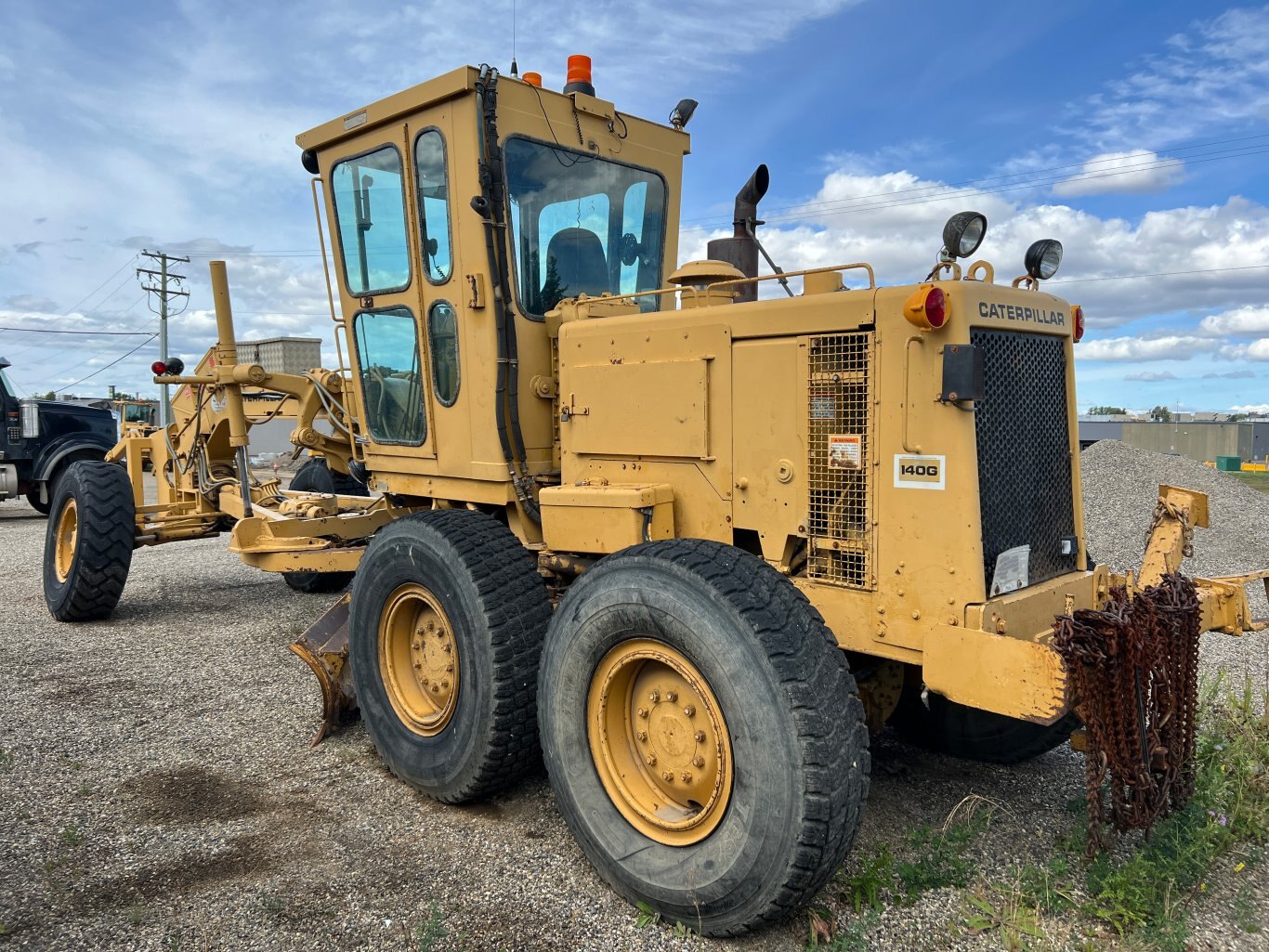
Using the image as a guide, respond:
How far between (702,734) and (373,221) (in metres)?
3.22

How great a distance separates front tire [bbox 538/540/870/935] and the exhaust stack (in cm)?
162

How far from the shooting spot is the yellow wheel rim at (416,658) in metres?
4.21

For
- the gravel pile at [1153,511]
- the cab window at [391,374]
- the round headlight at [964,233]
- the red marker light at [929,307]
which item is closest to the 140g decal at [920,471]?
the red marker light at [929,307]

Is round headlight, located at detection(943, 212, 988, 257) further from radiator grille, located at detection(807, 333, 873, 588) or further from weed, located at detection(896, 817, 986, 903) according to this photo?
weed, located at detection(896, 817, 986, 903)

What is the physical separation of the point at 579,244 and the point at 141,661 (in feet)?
13.8

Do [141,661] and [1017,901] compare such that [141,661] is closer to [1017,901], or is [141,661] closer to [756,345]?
[756,345]

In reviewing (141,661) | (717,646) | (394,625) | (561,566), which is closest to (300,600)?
(141,661)

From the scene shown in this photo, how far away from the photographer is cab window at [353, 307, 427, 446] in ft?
15.7

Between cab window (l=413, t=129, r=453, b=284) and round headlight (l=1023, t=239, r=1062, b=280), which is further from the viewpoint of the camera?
cab window (l=413, t=129, r=453, b=284)

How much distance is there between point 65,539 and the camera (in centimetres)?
797

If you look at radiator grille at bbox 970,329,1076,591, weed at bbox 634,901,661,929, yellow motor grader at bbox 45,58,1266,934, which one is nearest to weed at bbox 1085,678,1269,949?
yellow motor grader at bbox 45,58,1266,934

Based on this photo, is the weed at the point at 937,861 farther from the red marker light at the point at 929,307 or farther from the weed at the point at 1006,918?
the red marker light at the point at 929,307

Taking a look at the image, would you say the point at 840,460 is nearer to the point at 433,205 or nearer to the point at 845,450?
the point at 845,450

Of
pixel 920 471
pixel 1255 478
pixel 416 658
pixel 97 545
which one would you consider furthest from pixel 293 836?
pixel 1255 478
